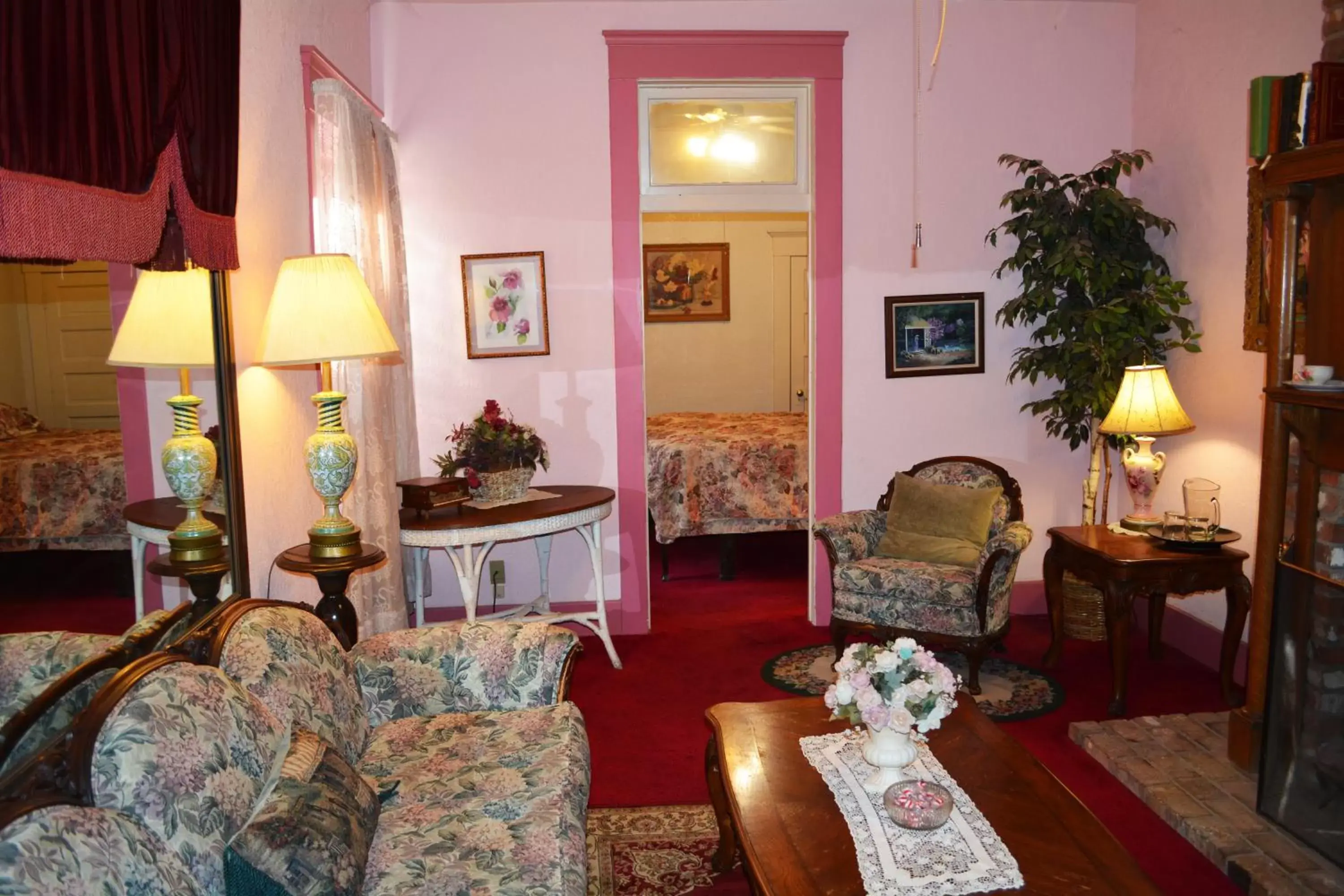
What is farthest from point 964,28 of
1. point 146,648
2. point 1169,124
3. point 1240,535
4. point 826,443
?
point 146,648

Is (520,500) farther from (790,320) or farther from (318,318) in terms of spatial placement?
(790,320)

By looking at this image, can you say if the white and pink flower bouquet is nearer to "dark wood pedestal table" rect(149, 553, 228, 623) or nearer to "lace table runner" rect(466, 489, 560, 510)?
"dark wood pedestal table" rect(149, 553, 228, 623)

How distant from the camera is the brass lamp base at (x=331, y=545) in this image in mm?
2996

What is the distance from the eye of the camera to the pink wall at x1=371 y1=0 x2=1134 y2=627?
15.5 feet

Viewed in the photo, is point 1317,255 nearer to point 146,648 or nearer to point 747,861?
point 747,861

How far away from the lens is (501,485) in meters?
4.38

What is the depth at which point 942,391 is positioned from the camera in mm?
5043

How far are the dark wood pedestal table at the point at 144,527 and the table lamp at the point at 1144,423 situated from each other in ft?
11.2

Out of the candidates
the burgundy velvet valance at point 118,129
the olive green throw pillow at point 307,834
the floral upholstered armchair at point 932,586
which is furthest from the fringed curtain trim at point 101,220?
the floral upholstered armchair at point 932,586

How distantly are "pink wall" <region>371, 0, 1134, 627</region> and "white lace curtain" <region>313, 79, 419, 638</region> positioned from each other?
13.9 inches

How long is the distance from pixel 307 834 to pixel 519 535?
2.32 metres

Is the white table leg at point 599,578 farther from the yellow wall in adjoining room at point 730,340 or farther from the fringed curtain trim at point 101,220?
the yellow wall in adjoining room at point 730,340

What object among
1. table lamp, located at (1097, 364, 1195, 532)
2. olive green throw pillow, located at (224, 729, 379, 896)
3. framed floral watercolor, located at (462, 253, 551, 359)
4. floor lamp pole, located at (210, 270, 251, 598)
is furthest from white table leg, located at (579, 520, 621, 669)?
olive green throw pillow, located at (224, 729, 379, 896)

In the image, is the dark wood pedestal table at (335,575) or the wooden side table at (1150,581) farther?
the wooden side table at (1150,581)
